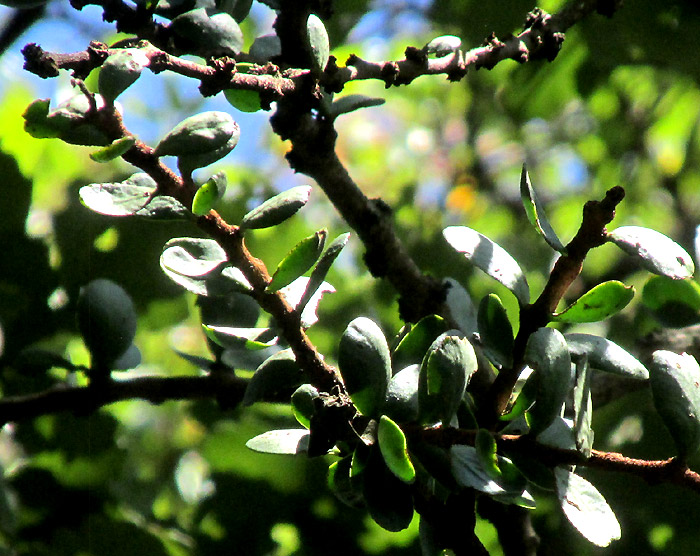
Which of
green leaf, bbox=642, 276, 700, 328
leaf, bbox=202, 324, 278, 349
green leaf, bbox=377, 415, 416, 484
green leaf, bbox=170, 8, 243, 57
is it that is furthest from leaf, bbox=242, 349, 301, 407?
green leaf, bbox=642, 276, 700, 328

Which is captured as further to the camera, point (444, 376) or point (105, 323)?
point (105, 323)

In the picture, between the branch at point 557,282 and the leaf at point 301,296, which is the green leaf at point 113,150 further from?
the branch at point 557,282

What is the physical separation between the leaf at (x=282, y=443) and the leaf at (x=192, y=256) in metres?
0.12

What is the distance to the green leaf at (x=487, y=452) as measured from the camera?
490 millimetres

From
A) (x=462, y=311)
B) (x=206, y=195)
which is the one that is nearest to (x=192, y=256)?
(x=206, y=195)

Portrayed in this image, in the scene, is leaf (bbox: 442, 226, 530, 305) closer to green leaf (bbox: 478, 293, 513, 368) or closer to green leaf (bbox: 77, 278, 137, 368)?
green leaf (bbox: 478, 293, 513, 368)

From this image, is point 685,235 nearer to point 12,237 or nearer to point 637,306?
point 637,306

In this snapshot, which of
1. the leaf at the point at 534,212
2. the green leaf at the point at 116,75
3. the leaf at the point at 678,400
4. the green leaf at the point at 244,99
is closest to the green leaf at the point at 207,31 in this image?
the green leaf at the point at 244,99

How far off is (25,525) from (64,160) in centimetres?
67

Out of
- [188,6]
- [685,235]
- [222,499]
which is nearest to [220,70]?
[188,6]

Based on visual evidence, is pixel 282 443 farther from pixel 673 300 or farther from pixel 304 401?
pixel 673 300

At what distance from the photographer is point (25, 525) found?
982mm

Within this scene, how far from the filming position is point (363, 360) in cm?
50

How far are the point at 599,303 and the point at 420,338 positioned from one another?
0.13m
